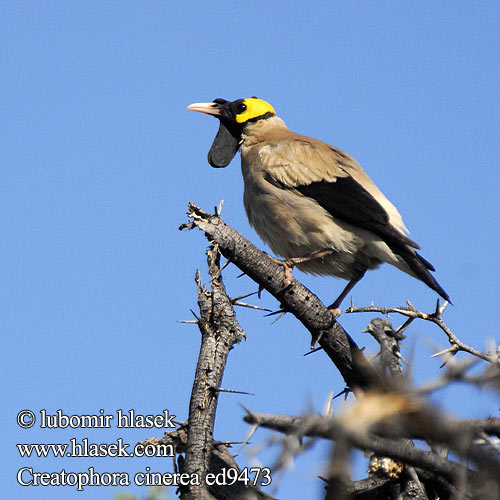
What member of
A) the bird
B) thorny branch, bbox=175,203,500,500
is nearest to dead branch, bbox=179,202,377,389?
thorny branch, bbox=175,203,500,500

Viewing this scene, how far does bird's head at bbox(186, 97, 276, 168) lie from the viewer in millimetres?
9078

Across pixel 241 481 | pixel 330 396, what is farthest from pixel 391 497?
pixel 330 396

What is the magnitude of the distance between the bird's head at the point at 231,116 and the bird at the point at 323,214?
811 millimetres

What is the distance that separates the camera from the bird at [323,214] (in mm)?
7111

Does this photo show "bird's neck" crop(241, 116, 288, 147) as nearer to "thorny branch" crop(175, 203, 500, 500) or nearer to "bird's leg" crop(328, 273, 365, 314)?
"bird's leg" crop(328, 273, 365, 314)

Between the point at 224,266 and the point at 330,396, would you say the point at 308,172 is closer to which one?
the point at 224,266

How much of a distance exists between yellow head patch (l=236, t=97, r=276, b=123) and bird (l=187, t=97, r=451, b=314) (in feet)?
3.34

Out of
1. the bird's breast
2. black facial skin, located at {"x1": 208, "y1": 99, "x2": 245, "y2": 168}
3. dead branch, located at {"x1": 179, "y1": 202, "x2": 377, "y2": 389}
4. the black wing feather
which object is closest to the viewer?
dead branch, located at {"x1": 179, "y1": 202, "x2": 377, "y2": 389}

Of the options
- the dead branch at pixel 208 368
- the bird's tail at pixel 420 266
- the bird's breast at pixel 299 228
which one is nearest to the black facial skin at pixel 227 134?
the bird's breast at pixel 299 228

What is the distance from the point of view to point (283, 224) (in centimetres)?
734

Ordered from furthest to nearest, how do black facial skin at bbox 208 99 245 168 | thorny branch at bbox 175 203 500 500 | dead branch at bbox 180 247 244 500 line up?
black facial skin at bbox 208 99 245 168
dead branch at bbox 180 247 244 500
thorny branch at bbox 175 203 500 500

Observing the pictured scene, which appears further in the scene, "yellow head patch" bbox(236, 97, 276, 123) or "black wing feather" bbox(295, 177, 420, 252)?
"yellow head patch" bbox(236, 97, 276, 123)

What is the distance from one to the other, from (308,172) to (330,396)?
5.14m

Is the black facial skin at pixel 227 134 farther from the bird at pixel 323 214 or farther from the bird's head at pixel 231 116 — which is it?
the bird at pixel 323 214
